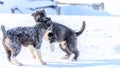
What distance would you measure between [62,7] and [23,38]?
21456mm

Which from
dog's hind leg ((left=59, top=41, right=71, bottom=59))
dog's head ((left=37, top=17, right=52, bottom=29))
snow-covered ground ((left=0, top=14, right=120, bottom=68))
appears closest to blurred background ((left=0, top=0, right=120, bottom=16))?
snow-covered ground ((left=0, top=14, right=120, bottom=68))

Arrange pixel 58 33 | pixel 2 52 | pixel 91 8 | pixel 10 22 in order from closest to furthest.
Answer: pixel 58 33 < pixel 2 52 < pixel 10 22 < pixel 91 8

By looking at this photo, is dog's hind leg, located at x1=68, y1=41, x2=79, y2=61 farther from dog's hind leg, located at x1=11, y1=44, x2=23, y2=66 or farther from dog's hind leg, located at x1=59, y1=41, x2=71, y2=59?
dog's hind leg, located at x1=11, y1=44, x2=23, y2=66

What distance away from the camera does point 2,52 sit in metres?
7.70

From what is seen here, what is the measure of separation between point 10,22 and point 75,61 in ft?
16.9

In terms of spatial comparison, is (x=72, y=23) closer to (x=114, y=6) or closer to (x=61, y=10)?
(x=61, y=10)

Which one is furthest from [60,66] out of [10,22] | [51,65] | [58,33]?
[10,22]

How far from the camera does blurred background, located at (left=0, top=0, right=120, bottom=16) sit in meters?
25.8

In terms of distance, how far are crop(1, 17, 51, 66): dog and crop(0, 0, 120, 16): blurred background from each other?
17.7 metres

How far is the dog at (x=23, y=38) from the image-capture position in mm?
6469

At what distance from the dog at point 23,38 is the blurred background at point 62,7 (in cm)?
1767

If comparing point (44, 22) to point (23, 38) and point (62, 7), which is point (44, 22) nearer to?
point (23, 38)

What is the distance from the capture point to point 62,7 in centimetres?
2792

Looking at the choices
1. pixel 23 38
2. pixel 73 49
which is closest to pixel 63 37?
pixel 73 49
